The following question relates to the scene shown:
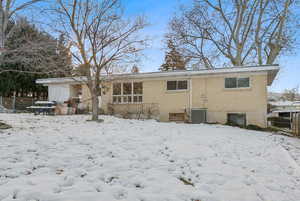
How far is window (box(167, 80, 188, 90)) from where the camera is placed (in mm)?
12867

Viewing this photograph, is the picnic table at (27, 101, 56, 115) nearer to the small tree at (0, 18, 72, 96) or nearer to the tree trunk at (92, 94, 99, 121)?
the small tree at (0, 18, 72, 96)

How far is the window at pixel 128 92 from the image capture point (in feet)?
45.3

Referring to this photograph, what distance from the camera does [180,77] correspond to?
12.7 meters

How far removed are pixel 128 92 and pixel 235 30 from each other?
11.7 meters

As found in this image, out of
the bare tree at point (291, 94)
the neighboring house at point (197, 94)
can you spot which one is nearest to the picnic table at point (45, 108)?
the neighboring house at point (197, 94)

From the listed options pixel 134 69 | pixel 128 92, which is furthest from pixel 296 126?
pixel 128 92

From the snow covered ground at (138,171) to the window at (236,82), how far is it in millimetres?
6851

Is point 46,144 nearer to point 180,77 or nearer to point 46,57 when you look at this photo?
point 46,57

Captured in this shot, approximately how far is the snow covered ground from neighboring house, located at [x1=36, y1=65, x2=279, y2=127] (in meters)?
6.58

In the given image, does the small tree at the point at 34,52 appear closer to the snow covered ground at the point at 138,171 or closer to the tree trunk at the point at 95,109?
the tree trunk at the point at 95,109

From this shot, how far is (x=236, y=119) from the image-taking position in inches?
475

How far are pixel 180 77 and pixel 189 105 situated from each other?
1787 millimetres

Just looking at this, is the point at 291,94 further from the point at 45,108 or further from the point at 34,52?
the point at 34,52

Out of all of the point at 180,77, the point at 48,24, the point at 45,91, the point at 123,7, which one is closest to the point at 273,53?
the point at 180,77
